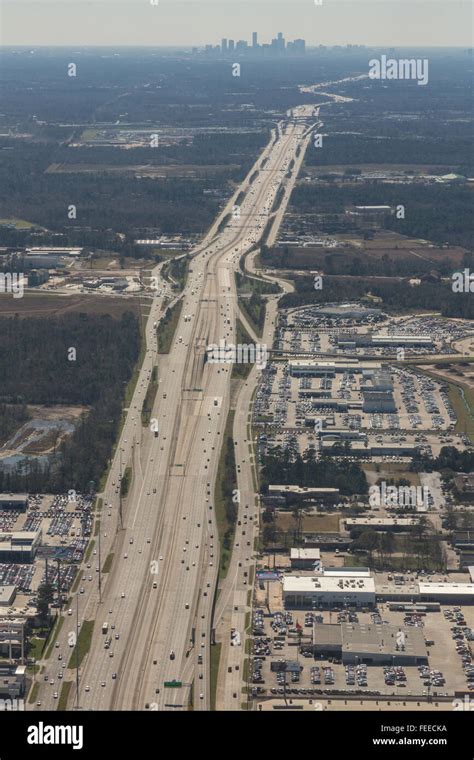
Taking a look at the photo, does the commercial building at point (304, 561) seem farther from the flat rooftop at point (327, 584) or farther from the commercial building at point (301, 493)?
the commercial building at point (301, 493)

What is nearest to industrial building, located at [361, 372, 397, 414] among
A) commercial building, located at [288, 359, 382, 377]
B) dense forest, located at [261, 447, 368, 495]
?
commercial building, located at [288, 359, 382, 377]

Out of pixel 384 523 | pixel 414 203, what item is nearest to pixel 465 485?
pixel 384 523

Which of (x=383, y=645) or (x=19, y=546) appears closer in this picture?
(x=383, y=645)

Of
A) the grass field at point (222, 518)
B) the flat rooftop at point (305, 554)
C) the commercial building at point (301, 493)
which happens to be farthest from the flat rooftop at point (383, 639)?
the commercial building at point (301, 493)

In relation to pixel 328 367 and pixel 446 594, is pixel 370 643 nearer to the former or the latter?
pixel 446 594

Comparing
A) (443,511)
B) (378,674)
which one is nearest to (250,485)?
(443,511)

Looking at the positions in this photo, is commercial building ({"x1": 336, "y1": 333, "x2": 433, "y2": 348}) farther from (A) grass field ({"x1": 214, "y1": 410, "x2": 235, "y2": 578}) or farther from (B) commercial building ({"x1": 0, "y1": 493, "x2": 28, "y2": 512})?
(B) commercial building ({"x1": 0, "y1": 493, "x2": 28, "y2": 512})
